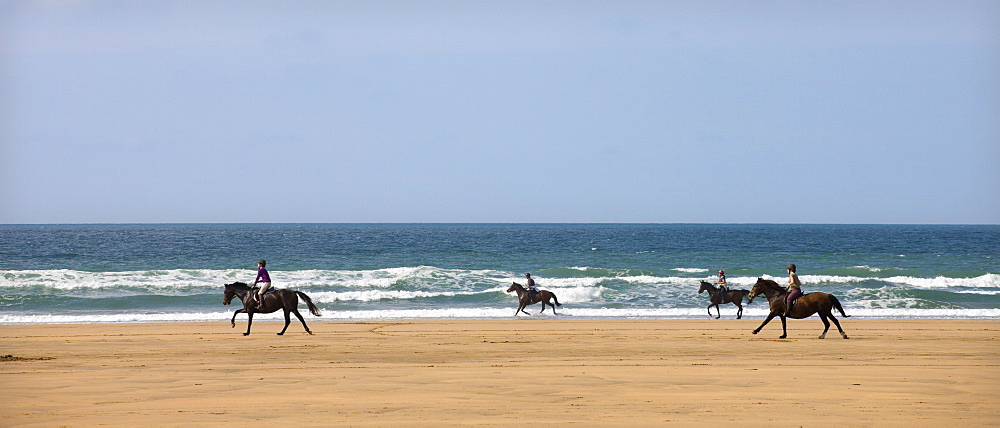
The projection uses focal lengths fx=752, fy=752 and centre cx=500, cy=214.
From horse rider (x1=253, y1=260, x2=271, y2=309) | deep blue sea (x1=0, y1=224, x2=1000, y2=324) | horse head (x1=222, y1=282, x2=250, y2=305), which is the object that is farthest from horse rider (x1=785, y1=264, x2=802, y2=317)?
horse head (x1=222, y1=282, x2=250, y2=305)

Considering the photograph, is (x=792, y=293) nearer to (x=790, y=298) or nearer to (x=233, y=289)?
(x=790, y=298)

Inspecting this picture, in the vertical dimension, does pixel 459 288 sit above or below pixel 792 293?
below

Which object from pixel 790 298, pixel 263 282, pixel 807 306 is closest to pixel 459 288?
pixel 263 282

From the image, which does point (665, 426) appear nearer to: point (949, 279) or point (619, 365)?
point (619, 365)

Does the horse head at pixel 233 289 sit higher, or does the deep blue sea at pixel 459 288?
the horse head at pixel 233 289

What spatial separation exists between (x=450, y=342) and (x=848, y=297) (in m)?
20.5

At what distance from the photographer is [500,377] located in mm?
12445

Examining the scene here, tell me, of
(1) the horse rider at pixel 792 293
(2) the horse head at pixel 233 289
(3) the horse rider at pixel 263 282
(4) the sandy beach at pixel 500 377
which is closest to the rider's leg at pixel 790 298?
(1) the horse rider at pixel 792 293

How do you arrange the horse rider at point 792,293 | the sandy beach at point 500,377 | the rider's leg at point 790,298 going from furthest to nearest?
1. the rider's leg at point 790,298
2. the horse rider at point 792,293
3. the sandy beach at point 500,377

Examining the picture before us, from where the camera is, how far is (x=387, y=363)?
14375mm

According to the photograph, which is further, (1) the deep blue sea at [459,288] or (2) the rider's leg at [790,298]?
(1) the deep blue sea at [459,288]

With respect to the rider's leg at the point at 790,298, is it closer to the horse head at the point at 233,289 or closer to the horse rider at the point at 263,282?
the horse rider at the point at 263,282

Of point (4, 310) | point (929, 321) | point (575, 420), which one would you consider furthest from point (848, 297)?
point (4, 310)

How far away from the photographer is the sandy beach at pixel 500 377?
31.6 feet
